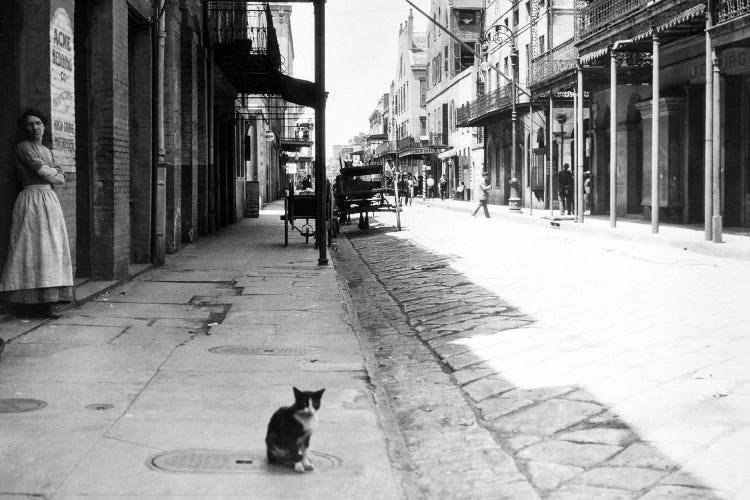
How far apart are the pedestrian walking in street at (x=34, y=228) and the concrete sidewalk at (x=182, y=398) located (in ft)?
1.01

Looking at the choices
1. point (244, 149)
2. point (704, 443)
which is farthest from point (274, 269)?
point (244, 149)

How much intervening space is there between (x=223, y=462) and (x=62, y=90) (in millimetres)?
6062

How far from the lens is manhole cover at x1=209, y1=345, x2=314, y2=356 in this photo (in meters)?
7.20

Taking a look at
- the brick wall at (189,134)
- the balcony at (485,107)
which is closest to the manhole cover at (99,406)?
the brick wall at (189,134)

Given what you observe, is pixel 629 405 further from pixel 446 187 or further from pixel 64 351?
pixel 446 187

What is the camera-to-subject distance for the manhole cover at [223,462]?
4160 mm

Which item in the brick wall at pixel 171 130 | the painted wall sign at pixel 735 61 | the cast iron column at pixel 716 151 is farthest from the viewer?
the painted wall sign at pixel 735 61

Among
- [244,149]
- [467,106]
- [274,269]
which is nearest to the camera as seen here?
[274,269]

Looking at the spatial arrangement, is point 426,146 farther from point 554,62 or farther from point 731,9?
point 731,9

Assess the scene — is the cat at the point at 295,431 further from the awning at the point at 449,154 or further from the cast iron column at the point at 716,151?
the awning at the point at 449,154

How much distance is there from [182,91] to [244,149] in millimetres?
13689

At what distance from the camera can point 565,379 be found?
21.5ft

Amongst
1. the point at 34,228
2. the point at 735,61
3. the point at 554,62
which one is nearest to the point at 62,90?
the point at 34,228

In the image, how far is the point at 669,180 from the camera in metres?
25.1
